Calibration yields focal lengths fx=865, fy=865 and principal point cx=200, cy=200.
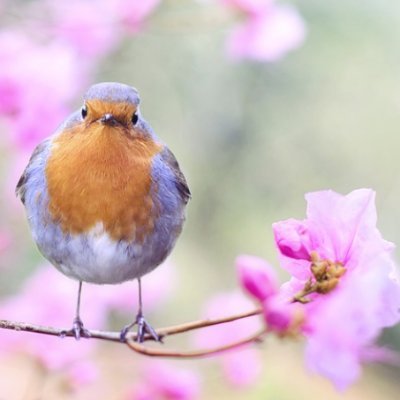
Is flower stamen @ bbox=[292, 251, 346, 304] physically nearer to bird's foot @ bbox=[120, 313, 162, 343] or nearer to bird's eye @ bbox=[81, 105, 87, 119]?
bird's foot @ bbox=[120, 313, 162, 343]

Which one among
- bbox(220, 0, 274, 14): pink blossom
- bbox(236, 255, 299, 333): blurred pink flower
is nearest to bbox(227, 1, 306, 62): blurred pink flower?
bbox(220, 0, 274, 14): pink blossom

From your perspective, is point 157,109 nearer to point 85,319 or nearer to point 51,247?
point 85,319

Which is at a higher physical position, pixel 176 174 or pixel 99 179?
pixel 176 174

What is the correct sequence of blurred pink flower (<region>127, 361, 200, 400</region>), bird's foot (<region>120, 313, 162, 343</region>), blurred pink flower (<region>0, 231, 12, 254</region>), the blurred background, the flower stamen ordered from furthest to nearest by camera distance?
1. the blurred background
2. blurred pink flower (<region>0, 231, 12, 254</region>)
3. blurred pink flower (<region>127, 361, 200, 400</region>)
4. bird's foot (<region>120, 313, 162, 343</region>)
5. the flower stamen

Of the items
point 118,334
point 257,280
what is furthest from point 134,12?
point 257,280

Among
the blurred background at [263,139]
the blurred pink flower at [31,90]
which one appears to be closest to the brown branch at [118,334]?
the blurred pink flower at [31,90]

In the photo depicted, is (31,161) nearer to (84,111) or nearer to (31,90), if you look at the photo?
(84,111)

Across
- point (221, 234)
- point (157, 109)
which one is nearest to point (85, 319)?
point (157, 109)
